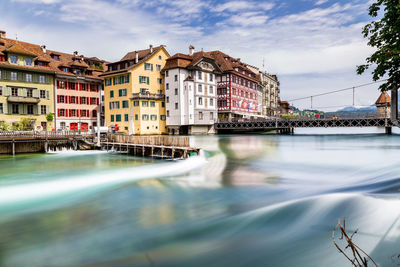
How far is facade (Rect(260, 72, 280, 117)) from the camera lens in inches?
3983

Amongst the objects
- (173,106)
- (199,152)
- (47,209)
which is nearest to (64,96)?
(173,106)

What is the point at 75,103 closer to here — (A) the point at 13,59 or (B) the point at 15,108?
(B) the point at 15,108

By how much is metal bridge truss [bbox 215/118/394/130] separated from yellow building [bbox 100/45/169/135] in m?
15.1

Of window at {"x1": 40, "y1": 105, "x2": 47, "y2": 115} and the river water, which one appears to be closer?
the river water

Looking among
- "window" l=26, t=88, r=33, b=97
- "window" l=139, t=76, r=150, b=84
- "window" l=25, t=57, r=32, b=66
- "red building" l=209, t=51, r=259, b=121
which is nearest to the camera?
"window" l=25, t=57, r=32, b=66

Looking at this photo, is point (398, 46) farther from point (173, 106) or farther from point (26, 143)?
point (173, 106)

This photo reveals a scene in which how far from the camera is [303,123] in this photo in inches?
2554

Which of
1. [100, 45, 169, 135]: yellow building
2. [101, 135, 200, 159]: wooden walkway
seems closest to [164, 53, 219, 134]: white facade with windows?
[100, 45, 169, 135]: yellow building

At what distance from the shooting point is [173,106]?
64.8m

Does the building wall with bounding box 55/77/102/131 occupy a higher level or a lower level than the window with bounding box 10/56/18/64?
lower

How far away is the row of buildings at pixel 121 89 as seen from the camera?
52062mm

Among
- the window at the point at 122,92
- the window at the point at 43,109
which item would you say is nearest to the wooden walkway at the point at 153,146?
the window at the point at 43,109

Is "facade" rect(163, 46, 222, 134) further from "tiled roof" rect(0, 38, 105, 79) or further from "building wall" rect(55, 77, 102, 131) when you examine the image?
"tiled roof" rect(0, 38, 105, 79)

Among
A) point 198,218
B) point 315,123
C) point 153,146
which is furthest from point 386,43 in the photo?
point 315,123
